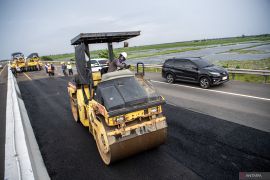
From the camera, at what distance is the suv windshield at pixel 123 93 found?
174 inches

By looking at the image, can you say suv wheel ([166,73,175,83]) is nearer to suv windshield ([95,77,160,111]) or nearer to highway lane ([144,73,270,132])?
highway lane ([144,73,270,132])

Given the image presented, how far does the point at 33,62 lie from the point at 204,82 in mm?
31549

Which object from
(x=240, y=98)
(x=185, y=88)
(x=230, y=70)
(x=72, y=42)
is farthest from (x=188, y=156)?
(x=230, y=70)

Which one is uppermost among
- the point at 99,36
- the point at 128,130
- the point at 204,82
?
the point at 99,36

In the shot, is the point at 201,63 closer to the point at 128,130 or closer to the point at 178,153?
the point at 178,153

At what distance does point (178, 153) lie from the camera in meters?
5.02

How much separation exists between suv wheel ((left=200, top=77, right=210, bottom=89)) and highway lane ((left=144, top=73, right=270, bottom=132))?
343mm

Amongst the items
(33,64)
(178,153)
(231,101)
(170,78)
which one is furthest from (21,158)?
(33,64)

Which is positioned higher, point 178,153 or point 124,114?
point 124,114

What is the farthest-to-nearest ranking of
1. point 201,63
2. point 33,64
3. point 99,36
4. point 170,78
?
point 33,64 < point 170,78 < point 201,63 < point 99,36

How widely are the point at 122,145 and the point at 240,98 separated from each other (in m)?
7.38

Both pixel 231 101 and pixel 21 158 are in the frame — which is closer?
pixel 21 158

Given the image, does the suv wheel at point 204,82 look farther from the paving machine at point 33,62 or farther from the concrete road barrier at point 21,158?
the paving machine at point 33,62

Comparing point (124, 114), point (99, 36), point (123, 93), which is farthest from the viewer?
point (99, 36)
